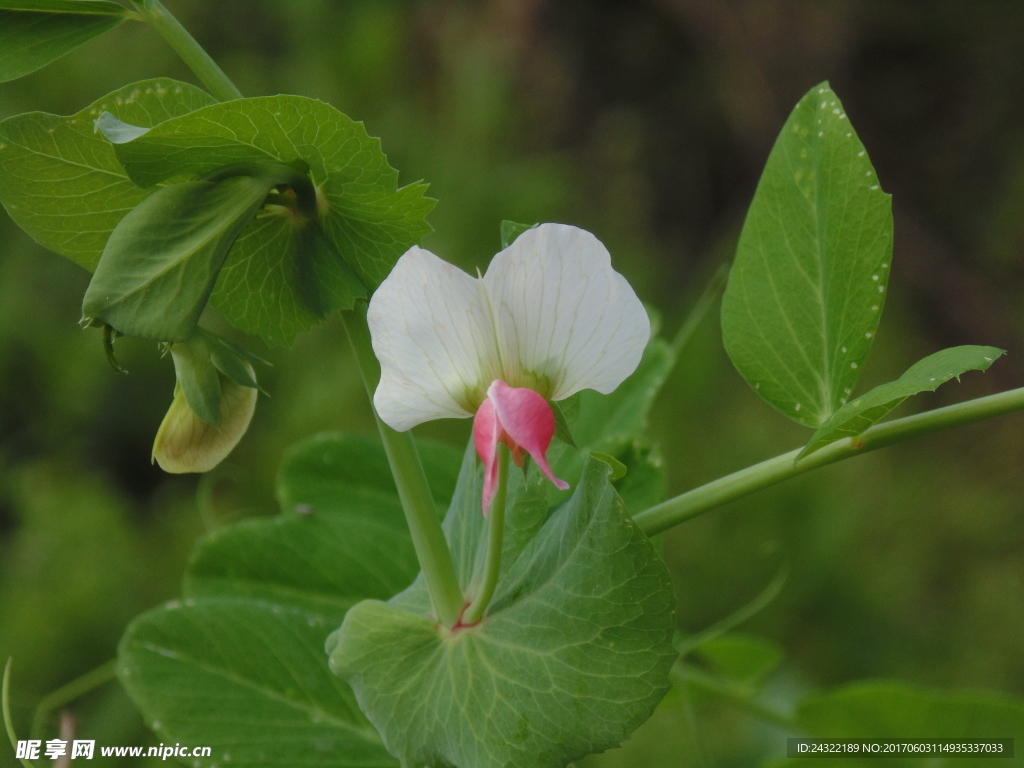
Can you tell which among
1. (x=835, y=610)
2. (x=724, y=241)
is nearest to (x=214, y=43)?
(x=724, y=241)

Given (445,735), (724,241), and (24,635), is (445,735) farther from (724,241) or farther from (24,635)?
(724,241)

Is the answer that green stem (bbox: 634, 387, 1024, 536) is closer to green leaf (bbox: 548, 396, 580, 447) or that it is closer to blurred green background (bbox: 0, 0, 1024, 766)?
green leaf (bbox: 548, 396, 580, 447)

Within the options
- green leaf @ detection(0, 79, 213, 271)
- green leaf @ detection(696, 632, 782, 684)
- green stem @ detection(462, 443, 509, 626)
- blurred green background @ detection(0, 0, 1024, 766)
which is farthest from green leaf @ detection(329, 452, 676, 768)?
blurred green background @ detection(0, 0, 1024, 766)

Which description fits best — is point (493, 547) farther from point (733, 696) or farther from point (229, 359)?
point (733, 696)

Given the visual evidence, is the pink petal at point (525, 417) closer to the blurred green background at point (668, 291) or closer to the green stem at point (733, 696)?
the green stem at point (733, 696)

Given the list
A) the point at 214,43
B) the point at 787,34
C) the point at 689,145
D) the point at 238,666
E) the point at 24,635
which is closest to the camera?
the point at 238,666

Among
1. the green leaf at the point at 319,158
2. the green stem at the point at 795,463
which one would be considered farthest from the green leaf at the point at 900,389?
the green leaf at the point at 319,158
